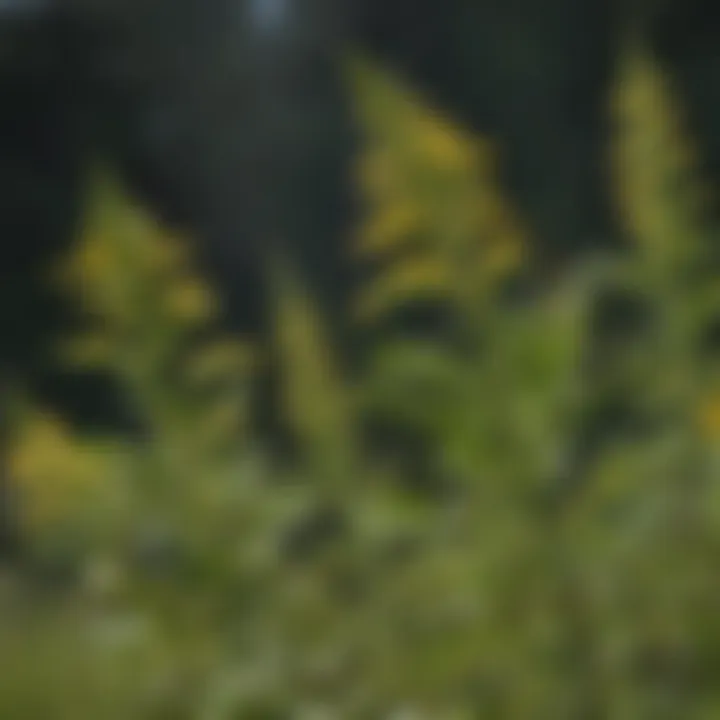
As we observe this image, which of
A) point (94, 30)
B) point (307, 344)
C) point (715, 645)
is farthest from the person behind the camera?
point (94, 30)

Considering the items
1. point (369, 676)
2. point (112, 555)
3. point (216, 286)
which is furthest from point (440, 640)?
point (216, 286)

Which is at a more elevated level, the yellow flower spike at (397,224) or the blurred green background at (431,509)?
the yellow flower spike at (397,224)

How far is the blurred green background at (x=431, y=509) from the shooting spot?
890mm

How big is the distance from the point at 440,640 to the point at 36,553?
40 cm

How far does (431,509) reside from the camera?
940 millimetres

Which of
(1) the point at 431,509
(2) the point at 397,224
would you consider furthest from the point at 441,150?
(1) the point at 431,509

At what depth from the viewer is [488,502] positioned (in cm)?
92

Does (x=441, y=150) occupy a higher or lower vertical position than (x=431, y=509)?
higher

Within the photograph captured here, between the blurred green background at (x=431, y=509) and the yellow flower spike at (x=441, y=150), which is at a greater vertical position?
the yellow flower spike at (x=441, y=150)

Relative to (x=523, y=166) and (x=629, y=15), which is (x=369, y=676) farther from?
(x=629, y=15)

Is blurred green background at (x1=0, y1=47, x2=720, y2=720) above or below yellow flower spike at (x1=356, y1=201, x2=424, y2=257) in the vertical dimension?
below

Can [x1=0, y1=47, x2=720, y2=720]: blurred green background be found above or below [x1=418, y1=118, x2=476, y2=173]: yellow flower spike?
below

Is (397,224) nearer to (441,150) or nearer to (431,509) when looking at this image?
(441,150)

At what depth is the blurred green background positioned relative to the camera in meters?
0.89
